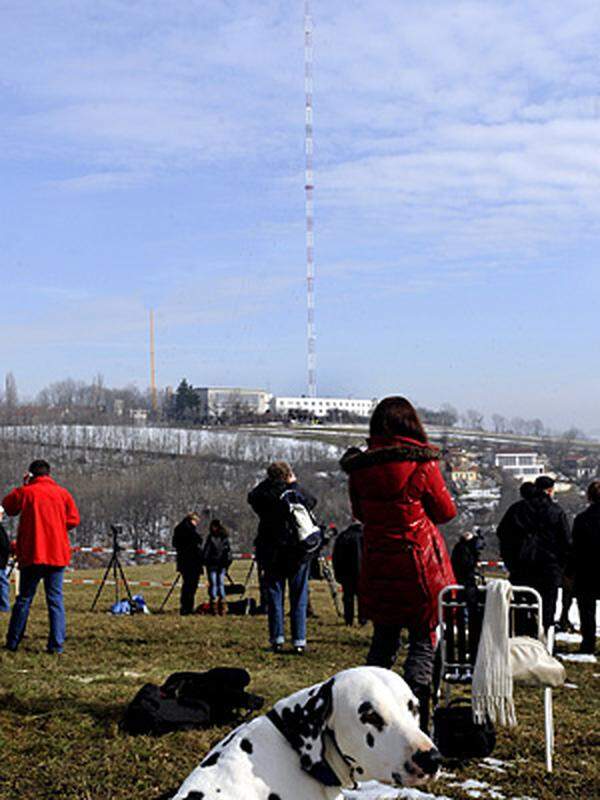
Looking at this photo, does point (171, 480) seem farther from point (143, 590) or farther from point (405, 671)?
point (405, 671)

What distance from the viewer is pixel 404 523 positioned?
576cm

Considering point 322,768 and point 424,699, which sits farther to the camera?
point 424,699

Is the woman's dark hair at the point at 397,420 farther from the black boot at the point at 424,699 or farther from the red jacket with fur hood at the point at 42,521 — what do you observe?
the red jacket with fur hood at the point at 42,521

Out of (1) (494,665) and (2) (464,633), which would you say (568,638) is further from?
(1) (494,665)

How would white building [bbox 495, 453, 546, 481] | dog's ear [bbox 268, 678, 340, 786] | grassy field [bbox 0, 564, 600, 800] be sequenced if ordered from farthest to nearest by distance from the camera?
white building [bbox 495, 453, 546, 481]
grassy field [bbox 0, 564, 600, 800]
dog's ear [bbox 268, 678, 340, 786]

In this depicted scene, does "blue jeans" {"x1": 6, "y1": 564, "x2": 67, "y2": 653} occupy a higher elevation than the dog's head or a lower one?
lower

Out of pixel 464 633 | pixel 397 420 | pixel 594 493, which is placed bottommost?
pixel 464 633

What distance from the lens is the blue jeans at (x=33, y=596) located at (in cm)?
958

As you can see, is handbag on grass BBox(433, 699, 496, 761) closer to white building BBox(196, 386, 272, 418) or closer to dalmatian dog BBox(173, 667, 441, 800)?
dalmatian dog BBox(173, 667, 441, 800)

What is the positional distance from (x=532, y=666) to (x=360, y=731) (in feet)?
8.34

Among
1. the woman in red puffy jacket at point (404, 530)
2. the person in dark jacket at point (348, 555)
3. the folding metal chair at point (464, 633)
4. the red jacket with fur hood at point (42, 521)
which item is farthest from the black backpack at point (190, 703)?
the person in dark jacket at point (348, 555)

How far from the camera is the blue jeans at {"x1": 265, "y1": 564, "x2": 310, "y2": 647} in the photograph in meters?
9.91

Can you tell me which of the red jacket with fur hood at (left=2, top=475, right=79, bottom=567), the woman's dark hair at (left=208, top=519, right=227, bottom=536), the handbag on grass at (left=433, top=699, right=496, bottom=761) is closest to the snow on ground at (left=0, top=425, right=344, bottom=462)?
the woman's dark hair at (left=208, top=519, right=227, bottom=536)

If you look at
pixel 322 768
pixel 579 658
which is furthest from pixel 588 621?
pixel 322 768
